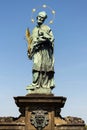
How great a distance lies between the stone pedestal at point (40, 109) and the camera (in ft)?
52.6

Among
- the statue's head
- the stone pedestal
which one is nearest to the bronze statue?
the statue's head

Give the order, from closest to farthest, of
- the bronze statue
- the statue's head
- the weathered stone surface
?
the weathered stone surface < the bronze statue < the statue's head

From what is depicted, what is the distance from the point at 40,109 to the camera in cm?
1623

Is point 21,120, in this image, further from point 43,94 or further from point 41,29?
point 41,29

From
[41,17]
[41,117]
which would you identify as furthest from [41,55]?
[41,117]

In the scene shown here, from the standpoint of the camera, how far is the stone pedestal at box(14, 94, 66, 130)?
16.0 metres

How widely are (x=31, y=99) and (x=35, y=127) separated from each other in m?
1.20

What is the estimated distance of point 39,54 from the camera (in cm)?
1769

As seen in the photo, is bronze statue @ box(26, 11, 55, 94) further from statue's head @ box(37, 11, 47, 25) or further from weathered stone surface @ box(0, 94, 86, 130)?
weathered stone surface @ box(0, 94, 86, 130)

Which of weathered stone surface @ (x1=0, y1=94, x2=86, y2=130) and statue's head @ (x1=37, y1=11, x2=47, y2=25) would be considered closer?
→ weathered stone surface @ (x1=0, y1=94, x2=86, y2=130)

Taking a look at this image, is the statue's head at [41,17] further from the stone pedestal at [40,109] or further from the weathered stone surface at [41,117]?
the stone pedestal at [40,109]

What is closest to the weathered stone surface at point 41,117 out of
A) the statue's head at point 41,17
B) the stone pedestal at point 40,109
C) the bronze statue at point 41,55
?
the stone pedestal at point 40,109

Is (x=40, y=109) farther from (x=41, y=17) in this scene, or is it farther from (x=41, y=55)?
(x=41, y=17)

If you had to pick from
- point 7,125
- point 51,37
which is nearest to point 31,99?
point 7,125
